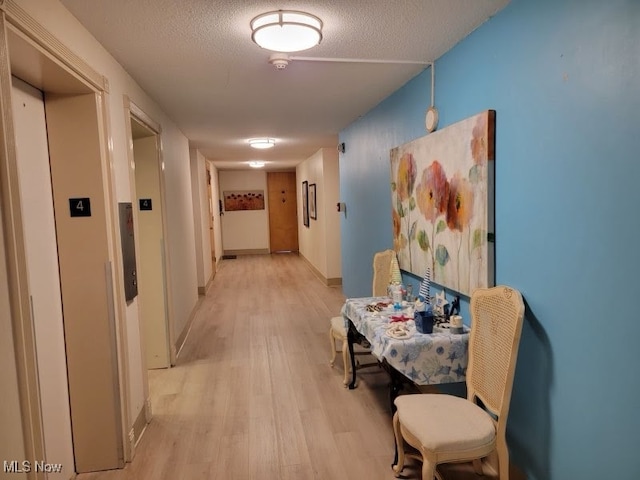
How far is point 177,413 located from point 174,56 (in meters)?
2.29

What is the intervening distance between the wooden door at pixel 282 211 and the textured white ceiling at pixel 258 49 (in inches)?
259

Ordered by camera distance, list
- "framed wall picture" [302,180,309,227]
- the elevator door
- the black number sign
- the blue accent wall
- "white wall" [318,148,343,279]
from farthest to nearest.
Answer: "framed wall picture" [302,180,309,227] < "white wall" [318,148,343,279] < the black number sign < the elevator door < the blue accent wall

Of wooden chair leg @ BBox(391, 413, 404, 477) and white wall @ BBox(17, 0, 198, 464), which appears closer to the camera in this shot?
white wall @ BBox(17, 0, 198, 464)

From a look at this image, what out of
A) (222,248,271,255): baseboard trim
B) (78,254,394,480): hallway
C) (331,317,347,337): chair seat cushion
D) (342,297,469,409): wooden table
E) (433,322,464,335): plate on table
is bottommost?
(78,254,394,480): hallway

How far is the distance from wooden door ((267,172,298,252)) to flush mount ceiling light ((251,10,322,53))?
28.7 ft

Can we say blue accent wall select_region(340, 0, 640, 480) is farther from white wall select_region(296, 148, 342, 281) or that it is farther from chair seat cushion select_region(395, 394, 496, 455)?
white wall select_region(296, 148, 342, 281)

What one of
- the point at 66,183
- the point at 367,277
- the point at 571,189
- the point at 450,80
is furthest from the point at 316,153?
the point at 571,189

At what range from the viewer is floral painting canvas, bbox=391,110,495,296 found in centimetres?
207

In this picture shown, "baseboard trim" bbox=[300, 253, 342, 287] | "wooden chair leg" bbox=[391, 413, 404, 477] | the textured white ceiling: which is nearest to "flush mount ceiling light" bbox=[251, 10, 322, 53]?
the textured white ceiling

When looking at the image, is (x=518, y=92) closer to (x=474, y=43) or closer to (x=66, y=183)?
(x=474, y=43)

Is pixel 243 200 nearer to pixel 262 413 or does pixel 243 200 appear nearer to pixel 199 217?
pixel 199 217

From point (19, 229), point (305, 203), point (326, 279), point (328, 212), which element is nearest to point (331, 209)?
point (328, 212)

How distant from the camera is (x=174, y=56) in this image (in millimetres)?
2393

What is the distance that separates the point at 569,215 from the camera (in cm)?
156
